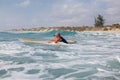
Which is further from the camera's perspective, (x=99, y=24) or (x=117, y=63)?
(x=99, y=24)

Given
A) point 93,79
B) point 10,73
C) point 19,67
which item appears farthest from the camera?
point 19,67

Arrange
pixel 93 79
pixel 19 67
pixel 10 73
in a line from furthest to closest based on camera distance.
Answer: pixel 19 67
pixel 10 73
pixel 93 79

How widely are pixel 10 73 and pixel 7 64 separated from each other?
6.32ft

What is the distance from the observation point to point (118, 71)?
10.1m

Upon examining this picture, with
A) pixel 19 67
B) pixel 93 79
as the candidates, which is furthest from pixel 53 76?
pixel 19 67

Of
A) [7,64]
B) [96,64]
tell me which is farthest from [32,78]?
[96,64]

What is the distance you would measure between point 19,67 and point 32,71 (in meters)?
1.03

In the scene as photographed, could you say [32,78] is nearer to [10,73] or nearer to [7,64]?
[10,73]

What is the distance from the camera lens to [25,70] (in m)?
10.6

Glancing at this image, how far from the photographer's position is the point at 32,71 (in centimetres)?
1056

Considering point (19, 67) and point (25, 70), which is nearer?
point (25, 70)

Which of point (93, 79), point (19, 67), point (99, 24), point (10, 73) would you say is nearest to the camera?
point (93, 79)

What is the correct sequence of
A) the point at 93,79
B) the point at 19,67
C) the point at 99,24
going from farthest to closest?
the point at 99,24 → the point at 19,67 → the point at 93,79

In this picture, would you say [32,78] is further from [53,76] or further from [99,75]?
[99,75]
